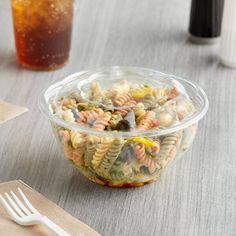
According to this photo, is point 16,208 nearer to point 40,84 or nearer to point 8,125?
point 8,125

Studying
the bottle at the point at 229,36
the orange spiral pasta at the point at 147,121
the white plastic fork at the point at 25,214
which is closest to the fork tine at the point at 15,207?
the white plastic fork at the point at 25,214

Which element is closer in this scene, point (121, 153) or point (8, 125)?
point (121, 153)

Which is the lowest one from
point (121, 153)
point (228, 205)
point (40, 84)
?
point (40, 84)

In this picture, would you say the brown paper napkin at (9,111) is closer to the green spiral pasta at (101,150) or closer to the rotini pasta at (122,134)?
the rotini pasta at (122,134)

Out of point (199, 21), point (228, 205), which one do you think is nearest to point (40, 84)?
point (199, 21)

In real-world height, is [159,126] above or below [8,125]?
above

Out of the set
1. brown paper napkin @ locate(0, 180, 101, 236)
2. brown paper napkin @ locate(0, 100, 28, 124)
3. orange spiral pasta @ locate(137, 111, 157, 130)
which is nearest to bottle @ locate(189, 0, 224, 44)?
brown paper napkin @ locate(0, 100, 28, 124)

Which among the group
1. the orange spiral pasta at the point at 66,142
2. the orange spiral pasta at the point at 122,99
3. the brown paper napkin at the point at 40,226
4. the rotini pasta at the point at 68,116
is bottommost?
the brown paper napkin at the point at 40,226
